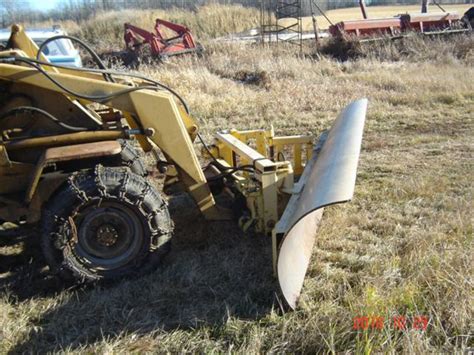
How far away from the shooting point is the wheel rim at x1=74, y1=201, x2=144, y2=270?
10.8ft

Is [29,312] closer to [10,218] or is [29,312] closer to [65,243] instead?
[65,243]

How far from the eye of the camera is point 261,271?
3531mm

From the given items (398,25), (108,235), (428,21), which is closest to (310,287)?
(108,235)

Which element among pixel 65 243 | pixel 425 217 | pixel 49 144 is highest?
pixel 49 144

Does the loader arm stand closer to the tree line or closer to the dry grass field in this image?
the dry grass field

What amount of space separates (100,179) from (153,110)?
60 cm

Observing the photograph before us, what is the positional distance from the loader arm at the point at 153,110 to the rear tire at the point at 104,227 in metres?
0.30

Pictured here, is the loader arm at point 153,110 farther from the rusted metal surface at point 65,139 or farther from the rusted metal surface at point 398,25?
the rusted metal surface at point 398,25

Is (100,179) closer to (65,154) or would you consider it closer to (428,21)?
(65,154)

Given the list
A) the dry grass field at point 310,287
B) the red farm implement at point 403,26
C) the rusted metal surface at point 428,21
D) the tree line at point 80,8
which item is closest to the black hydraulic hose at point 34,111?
the dry grass field at point 310,287

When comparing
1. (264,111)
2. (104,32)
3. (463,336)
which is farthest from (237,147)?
(104,32)

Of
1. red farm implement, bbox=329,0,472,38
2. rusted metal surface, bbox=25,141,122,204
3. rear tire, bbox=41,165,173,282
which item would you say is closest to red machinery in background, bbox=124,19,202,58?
red farm implement, bbox=329,0,472,38

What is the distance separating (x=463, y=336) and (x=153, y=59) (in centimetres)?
1358

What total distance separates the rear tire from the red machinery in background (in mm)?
12075
